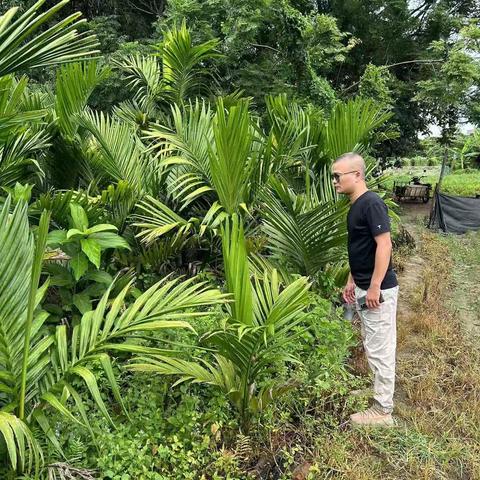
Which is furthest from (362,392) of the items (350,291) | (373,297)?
(373,297)

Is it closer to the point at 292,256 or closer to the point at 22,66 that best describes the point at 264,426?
the point at 292,256

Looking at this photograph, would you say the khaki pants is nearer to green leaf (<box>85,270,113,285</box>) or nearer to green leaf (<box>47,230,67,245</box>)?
green leaf (<box>85,270,113,285</box>)

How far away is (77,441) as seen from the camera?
71.9 inches

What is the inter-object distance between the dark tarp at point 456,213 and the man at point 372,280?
7.16m

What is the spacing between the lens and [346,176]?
243 centimetres

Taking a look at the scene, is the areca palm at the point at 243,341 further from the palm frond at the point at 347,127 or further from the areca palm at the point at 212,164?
the palm frond at the point at 347,127

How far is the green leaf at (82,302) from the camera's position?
2.53m

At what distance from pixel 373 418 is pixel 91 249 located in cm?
178

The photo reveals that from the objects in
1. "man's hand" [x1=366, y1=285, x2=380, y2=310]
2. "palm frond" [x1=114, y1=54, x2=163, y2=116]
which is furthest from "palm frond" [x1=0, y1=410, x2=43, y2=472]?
"palm frond" [x1=114, y1=54, x2=163, y2=116]

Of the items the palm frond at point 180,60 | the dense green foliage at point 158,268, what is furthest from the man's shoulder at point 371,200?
the palm frond at point 180,60

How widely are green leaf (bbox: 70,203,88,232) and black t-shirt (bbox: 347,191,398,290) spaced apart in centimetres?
143

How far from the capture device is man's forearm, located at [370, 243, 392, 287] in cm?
230

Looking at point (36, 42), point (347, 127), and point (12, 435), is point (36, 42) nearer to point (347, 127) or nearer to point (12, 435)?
point (12, 435)

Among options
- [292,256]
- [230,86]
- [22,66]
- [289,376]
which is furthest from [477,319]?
[230,86]
